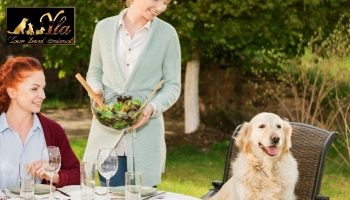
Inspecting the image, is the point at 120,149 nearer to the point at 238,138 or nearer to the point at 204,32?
the point at 238,138

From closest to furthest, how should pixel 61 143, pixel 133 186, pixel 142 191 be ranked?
pixel 133 186 < pixel 142 191 < pixel 61 143

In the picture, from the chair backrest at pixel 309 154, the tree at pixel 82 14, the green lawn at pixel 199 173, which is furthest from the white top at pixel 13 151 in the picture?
the tree at pixel 82 14

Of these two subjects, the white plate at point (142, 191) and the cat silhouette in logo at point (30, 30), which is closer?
the white plate at point (142, 191)

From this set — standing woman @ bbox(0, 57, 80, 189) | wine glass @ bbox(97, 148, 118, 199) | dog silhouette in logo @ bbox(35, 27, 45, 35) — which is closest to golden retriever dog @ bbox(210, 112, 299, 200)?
standing woman @ bbox(0, 57, 80, 189)

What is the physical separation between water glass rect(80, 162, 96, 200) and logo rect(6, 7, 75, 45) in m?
6.12

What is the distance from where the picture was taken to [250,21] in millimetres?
10125

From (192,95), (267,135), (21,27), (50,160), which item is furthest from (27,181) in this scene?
(192,95)

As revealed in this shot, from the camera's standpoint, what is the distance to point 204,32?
10.3 m

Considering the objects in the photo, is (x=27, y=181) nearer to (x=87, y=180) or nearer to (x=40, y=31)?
(x=87, y=180)

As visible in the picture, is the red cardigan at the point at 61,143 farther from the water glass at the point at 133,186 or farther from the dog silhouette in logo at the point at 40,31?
the dog silhouette in logo at the point at 40,31

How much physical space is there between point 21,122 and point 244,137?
4.72 feet

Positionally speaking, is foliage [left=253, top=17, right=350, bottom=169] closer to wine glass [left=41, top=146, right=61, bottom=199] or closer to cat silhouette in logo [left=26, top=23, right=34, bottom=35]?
cat silhouette in logo [left=26, top=23, right=34, bottom=35]

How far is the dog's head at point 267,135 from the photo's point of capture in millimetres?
4500

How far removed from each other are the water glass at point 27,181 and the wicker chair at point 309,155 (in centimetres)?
159
